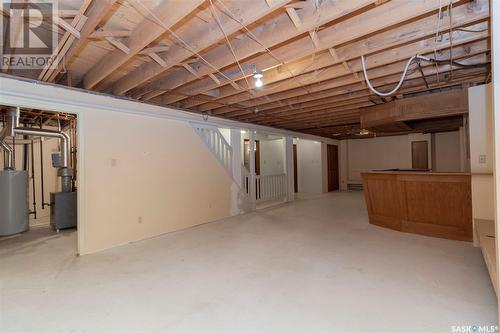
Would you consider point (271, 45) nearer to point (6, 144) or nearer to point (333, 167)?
point (6, 144)

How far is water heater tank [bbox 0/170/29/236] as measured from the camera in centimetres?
425

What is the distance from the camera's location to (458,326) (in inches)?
71.4

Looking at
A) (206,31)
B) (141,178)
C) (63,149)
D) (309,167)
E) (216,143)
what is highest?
(206,31)

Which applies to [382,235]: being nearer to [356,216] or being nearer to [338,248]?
[338,248]

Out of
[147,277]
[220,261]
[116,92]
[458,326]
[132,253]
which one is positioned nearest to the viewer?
[458,326]

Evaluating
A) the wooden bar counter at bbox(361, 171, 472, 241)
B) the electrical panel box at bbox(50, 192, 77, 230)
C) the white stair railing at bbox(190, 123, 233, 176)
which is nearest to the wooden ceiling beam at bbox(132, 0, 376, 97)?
the white stair railing at bbox(190, 123, 233, 176)

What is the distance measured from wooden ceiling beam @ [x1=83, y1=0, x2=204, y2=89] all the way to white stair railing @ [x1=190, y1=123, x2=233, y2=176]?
217 centimetres

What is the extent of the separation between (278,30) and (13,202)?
17.0 feet

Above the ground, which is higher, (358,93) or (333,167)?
(358,93)

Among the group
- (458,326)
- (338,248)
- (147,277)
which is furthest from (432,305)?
(147,277)

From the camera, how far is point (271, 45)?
7.75 ft

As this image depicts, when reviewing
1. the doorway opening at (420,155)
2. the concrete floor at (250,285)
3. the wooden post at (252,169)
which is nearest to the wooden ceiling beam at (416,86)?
the wooden post at (252,169)

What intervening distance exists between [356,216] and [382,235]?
1.46 m

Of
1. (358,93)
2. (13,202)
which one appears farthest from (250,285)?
(13,202)
